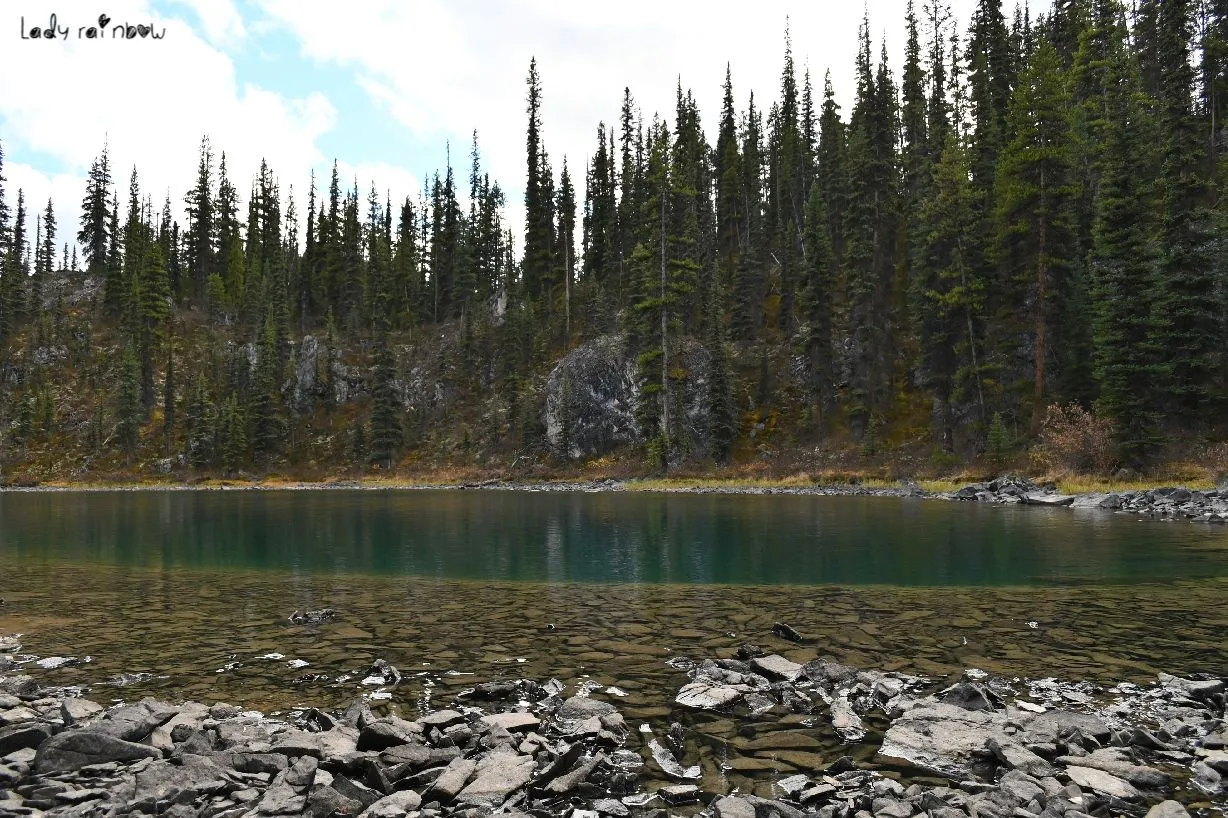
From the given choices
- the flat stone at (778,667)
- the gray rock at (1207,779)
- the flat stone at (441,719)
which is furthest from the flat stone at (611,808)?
the gray rock at (1207,779)

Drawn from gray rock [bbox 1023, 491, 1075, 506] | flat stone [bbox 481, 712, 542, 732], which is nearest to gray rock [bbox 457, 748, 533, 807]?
flat stone [bbox 481, 712, 542, 732]

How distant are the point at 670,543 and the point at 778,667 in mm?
15305

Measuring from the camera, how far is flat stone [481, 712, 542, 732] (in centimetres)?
800

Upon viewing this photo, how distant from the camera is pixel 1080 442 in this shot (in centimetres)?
4006

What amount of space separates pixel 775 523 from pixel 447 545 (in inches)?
554

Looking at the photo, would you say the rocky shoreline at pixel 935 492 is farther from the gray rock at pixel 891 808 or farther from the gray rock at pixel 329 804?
the gray rock at pixel 329 804

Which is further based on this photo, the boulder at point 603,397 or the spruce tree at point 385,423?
the spruce tree at point 385,423

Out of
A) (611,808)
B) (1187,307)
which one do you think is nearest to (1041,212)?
(1187,307)

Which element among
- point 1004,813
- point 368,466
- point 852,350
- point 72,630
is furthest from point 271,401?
point 1004,813

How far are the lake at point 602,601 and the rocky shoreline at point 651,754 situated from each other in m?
0.95

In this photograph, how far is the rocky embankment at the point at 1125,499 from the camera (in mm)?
29469

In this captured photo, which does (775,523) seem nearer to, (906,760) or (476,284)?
(906,760)

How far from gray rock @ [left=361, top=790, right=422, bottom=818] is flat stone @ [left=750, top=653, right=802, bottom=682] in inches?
207

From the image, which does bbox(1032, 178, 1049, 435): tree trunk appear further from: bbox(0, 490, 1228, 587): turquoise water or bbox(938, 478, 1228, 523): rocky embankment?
bbox(0, 490, 1228, 587): turquoise water
